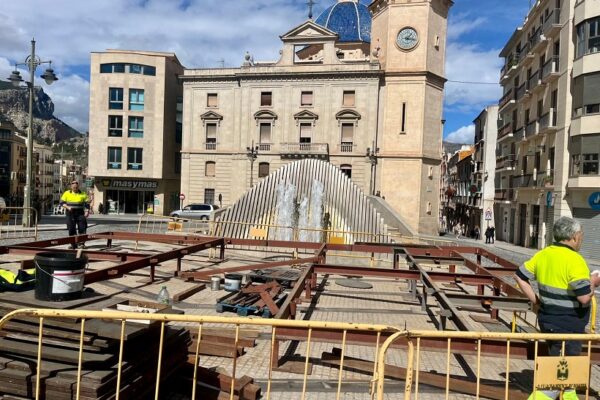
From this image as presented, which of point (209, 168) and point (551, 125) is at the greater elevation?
point (551, 125)

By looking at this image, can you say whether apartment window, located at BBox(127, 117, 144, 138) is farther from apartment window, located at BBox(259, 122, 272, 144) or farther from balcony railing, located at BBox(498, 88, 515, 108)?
balcony railing, located at BBox(498, 88, 515, 108)

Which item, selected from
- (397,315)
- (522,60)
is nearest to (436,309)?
(397,315)

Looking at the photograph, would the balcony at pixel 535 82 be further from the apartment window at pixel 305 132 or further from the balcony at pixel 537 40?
the apartment window at pixel 305 132

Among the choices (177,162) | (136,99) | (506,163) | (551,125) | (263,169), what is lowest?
(263,169)

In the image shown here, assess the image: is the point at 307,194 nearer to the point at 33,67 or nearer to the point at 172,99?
the point at 33,67

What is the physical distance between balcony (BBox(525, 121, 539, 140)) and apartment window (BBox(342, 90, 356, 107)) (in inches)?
573

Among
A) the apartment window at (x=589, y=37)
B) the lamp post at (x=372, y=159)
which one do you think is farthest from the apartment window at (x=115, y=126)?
the apartment window at (x=589, y=37)

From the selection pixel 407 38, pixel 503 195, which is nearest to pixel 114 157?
pixel 407 38

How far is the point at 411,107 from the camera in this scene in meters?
37.2

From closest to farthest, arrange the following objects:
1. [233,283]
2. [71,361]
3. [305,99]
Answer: [71,361], [233,283], [305,99]

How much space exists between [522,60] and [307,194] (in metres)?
24.8

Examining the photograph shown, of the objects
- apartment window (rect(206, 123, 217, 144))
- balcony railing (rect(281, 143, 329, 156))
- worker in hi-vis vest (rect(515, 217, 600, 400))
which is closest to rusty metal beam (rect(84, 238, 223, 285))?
worker in hi-vis vest (rect(515, 217, 600, 400))

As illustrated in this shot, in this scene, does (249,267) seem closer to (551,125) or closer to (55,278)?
(55,278)

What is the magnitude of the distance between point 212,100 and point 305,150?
11039 millimetres
